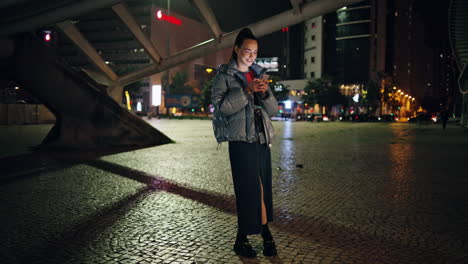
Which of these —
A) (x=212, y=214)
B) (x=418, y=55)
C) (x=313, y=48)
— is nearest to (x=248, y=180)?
(x=212, y=214)

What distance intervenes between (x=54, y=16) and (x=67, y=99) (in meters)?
2.91

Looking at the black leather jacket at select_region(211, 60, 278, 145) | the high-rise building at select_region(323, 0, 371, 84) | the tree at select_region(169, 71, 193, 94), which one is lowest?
the black leather jacket at select_region(211, 60, 278, 145)

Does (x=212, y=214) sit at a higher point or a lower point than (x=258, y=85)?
lower

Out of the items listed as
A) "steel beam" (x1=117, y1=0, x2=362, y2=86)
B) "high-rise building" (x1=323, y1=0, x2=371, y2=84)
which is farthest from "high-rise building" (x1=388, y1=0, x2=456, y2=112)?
"steel beam" (x1=117, y1=0, x2=362, y2=86)

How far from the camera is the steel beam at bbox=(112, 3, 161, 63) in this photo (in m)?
13.1

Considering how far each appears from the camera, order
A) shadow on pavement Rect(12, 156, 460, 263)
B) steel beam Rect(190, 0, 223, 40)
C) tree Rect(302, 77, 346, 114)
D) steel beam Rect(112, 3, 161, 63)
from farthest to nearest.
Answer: tree Rect(302, 77, 346, 114) < steel beam Rect(112, 3, 161, 63) < steel beam Rect(190, 0, 223, 40) < shadow on pavement Rect(12, 156, 460, 263)

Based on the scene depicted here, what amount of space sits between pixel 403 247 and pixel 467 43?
69.4ft

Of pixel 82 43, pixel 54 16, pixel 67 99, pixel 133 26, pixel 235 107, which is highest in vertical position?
pixel 133 26

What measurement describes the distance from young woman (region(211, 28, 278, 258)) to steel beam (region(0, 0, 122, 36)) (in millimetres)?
8047

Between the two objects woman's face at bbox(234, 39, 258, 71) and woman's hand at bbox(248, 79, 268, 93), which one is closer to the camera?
woman's hand at bbox(248, 79, 268, 93)

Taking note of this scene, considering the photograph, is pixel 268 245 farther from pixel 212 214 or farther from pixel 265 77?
pixel 212 214

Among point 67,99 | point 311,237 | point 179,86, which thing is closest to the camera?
point 311,237

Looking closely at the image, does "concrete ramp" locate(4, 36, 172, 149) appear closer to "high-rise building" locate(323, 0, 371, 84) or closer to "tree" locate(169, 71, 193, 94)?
"high-rise building" locate(323, 0, 371, 84)

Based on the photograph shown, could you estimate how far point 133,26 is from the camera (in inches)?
542
